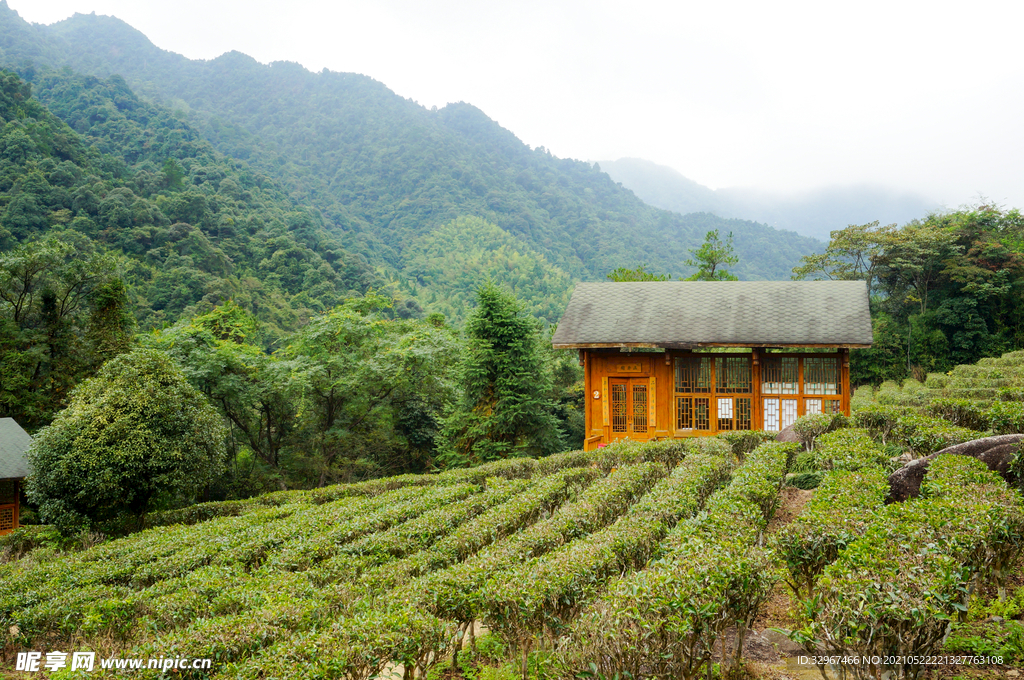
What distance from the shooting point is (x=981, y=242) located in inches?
1128

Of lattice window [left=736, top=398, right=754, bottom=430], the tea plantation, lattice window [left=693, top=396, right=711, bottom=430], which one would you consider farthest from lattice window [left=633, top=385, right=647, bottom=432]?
the tea plantation

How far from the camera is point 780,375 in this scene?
1491cm

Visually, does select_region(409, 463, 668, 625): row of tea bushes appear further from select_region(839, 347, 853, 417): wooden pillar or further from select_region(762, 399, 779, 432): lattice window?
select_region(839, 347, 853, 417): wooden pillar

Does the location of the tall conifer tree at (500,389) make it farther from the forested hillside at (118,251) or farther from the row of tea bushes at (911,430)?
the forested hillside at (118,251)

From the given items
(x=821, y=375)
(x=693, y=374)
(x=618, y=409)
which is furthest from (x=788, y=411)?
(x=618, y=409)

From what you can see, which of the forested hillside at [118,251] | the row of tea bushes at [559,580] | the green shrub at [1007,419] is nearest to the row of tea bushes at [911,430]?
the green shrub at [1007,419]

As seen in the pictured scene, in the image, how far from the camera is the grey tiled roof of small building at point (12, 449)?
A: 15.1m

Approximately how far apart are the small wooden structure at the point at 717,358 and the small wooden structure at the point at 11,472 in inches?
590

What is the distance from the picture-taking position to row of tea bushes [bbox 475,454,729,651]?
471 cm

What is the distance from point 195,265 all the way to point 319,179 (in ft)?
178

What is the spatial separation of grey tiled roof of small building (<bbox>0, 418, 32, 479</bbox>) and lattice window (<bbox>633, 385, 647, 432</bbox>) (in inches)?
632

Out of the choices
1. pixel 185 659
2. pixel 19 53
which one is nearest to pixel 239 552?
pixel 185 659

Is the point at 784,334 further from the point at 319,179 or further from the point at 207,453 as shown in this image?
the point at 319,179

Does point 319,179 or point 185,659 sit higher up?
point 319,179
